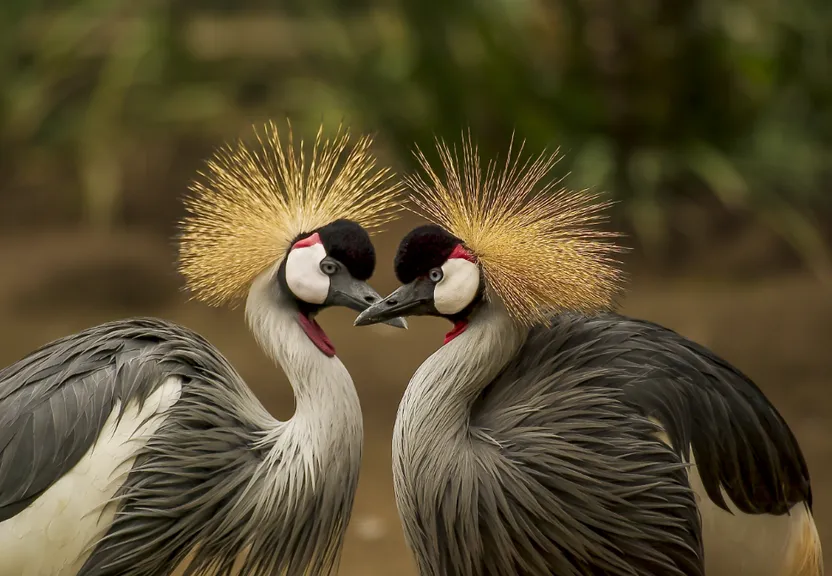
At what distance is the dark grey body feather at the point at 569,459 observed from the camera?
6.15ft

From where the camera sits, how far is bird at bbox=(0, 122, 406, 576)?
186 centimetres

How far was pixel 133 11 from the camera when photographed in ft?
19.2

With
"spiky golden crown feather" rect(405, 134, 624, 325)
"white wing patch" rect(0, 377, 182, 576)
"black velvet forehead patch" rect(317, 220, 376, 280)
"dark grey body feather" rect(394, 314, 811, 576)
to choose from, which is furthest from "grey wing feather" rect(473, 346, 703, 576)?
"white wing patch" rect(0, 377, 182, 576)

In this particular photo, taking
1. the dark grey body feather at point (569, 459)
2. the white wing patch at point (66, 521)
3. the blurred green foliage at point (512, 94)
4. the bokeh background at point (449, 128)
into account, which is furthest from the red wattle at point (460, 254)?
the blurred green foliage at point (512, 94)

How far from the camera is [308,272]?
198 centimetres

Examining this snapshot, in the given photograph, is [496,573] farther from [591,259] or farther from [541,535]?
[591,259]

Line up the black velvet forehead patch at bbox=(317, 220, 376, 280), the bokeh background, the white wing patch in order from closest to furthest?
the white wing patch
the black velvet forehead patch at bbox=(317, 220, 376, 280)
the bokeh background

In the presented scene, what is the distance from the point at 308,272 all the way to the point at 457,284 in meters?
0.26

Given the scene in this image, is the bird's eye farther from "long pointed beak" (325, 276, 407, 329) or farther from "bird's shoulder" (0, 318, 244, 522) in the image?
"bird's shoulder" (0, 318, 244, 522)

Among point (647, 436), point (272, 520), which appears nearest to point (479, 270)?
point (647, 436)

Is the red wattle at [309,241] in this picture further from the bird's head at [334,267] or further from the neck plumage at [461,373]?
the neck plumage at [461,373]

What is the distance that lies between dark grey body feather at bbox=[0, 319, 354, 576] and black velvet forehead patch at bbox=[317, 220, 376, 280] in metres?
0.29

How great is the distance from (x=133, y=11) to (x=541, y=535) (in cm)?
467

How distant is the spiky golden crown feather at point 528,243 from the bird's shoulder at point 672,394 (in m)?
0.09
